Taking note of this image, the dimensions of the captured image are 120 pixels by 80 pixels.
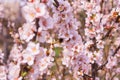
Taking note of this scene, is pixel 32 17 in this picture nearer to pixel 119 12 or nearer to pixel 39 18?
pixel 39 18

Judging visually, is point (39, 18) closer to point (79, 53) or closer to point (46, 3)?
point (46, 3)

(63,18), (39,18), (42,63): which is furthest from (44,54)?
(63,18)

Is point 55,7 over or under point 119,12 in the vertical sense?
over

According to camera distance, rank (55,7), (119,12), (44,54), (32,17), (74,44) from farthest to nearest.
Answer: (119,12), (74,44), (55,7), (44,54), (32,17)

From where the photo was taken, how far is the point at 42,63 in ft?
7.58

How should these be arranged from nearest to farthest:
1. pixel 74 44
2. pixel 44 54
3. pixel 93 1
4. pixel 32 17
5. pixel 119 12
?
pixel 32 17
pixel 44 54
pixel 74 44
pixel 119 12
pixel 93 1

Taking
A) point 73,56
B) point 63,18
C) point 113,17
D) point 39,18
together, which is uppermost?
point 39,18

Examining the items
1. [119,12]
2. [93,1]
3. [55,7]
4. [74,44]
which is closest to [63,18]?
[55,7]

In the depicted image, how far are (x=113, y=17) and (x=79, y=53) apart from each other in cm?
68

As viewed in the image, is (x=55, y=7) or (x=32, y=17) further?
(x=55, y=7)

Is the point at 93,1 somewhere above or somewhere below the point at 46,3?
below

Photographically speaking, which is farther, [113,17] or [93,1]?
[93,1]

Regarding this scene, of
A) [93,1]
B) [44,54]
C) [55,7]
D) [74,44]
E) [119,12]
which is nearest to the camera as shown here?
[44,54]

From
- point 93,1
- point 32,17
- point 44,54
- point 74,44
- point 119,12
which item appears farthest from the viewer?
point 93,1
